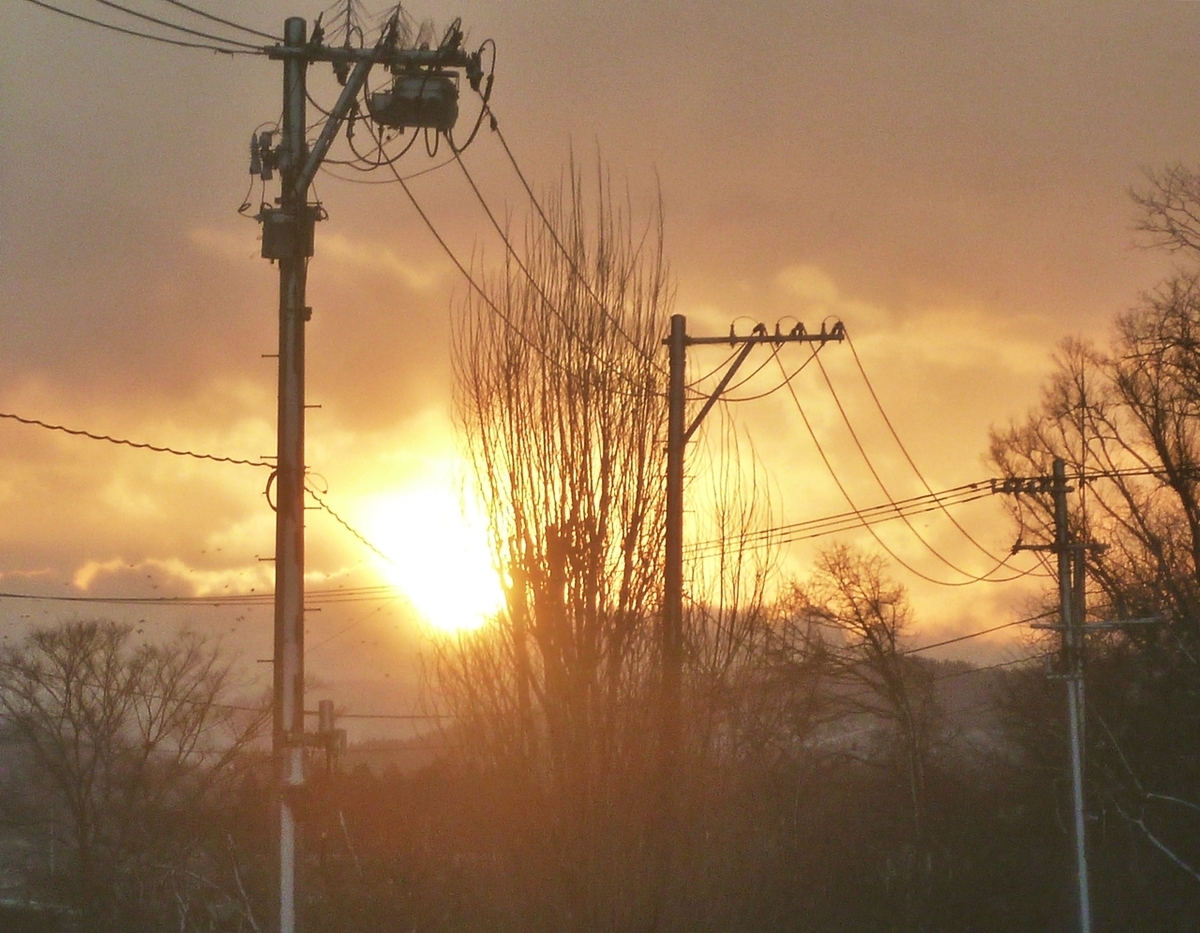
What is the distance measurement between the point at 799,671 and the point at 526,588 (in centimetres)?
2617

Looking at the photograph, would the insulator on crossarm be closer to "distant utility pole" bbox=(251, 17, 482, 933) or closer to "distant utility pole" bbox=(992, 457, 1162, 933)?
"distant utility pole" bbox=(251, 17, 482, 933)

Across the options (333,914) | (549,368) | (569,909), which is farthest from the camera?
(333,914)

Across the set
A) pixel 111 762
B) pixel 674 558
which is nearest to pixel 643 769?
pixel 674 558

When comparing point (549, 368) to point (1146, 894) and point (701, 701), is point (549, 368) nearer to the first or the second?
point (701, 701)

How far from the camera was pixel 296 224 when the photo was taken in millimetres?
9305

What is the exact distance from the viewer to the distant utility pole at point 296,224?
29.0 feet

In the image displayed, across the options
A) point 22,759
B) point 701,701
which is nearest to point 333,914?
point 701,701

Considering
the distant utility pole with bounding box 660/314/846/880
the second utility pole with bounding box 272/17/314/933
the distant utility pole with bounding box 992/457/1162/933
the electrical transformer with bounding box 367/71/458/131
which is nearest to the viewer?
the second utility pole with bounding box 272/17/314/933

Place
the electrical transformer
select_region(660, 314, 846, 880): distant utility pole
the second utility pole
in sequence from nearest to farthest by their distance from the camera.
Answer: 1. the second utility pole
2. the electrical transformer
3. select_region(660, 314, 846, 880): distant utility pole

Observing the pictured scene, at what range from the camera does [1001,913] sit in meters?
38.3

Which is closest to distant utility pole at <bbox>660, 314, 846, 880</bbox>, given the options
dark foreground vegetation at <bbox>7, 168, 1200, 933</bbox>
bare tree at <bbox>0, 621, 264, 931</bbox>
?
dark foreground vegetation at <bbox>7, 168, 1200, 933</bbox>

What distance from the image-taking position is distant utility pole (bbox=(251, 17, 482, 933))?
8.84 metres

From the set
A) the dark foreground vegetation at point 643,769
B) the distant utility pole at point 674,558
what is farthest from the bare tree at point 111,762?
the distant utility pole at point 674,558

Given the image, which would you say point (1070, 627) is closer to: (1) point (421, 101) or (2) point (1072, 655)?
(2) point (1072, 655)
